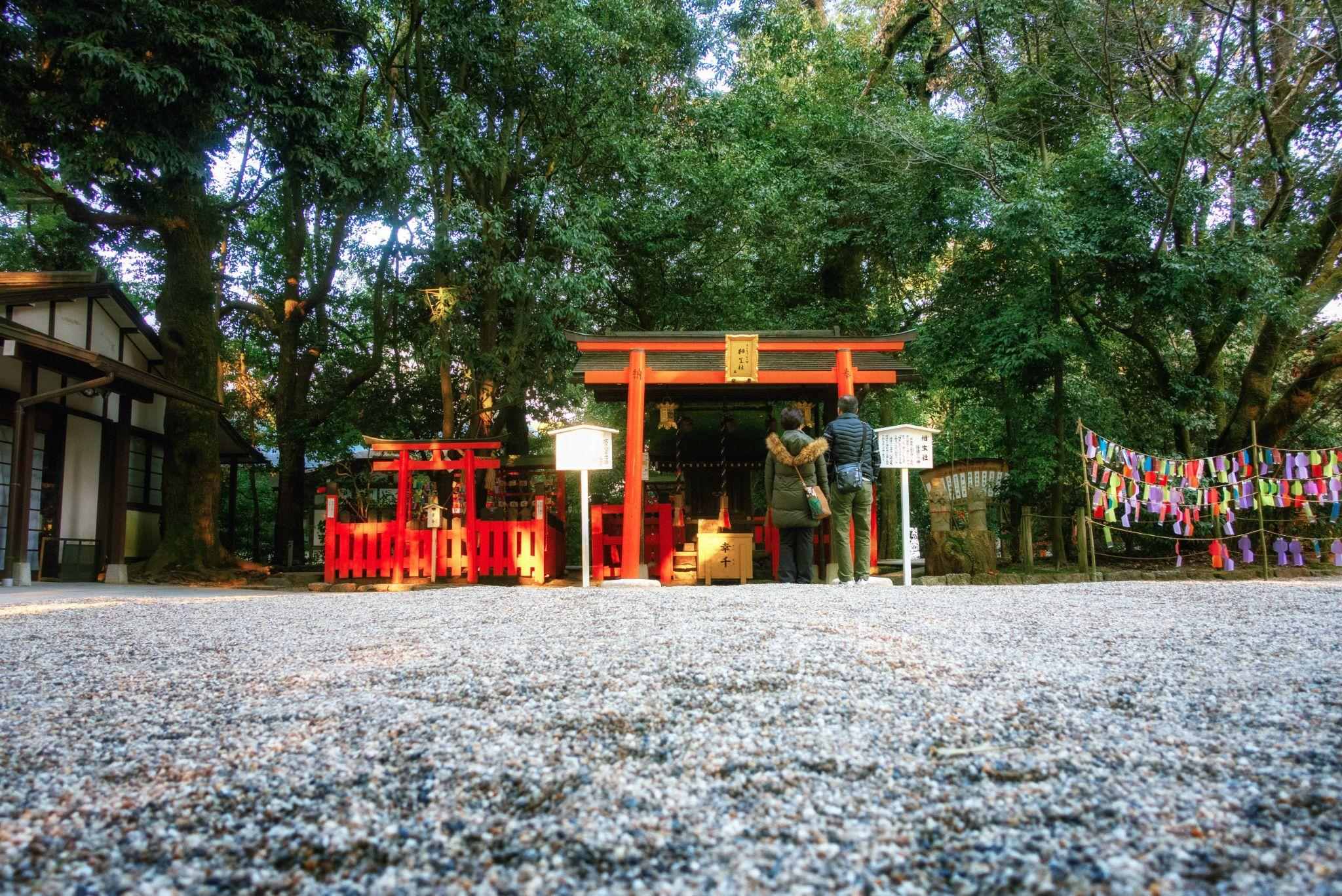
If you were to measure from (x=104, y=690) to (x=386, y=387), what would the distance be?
533 inches

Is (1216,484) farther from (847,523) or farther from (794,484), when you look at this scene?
(794,484)

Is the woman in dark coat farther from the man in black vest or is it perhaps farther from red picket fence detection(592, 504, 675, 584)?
red picket fence detection(592, 504, 675, 584)

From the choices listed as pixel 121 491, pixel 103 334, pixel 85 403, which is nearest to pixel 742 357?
pixel 121 491

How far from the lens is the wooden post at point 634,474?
822 cm

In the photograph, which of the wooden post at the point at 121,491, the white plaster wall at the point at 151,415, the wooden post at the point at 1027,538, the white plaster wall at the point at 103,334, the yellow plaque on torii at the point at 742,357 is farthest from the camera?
the white plaster wall at the point at 151,415

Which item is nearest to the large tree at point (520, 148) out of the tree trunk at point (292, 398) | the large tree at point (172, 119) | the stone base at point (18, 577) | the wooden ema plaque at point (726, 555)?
the large tree at point (172, 119)

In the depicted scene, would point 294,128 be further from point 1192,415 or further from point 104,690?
point 1192,415

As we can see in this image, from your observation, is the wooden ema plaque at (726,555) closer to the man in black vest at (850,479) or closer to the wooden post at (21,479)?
the man in black vest at (850,479)

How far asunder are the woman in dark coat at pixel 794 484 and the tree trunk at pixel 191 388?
27.5 feet

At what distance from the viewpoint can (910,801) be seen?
1.84m

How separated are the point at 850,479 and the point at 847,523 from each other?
1.73 feet

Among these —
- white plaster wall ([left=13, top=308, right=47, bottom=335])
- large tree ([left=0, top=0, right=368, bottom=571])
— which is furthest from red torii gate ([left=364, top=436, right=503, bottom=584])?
white plaster wall ([left=13, top=308, right=47, bottom=335])

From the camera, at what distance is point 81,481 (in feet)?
37.6

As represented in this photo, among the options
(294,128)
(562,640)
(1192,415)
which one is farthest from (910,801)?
(1192,415)
